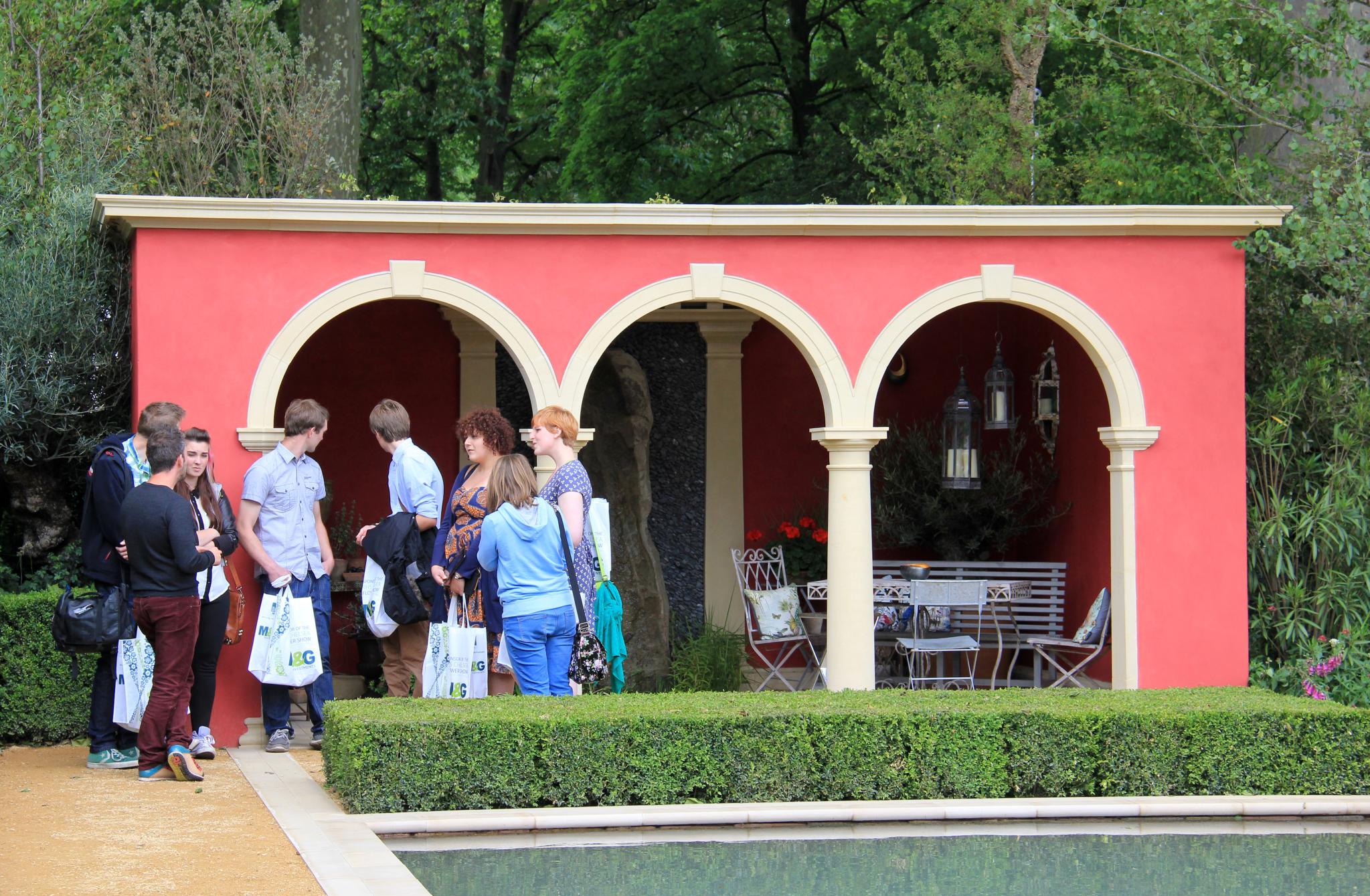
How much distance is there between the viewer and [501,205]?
28.7 ft

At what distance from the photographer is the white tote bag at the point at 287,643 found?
7.71 meters

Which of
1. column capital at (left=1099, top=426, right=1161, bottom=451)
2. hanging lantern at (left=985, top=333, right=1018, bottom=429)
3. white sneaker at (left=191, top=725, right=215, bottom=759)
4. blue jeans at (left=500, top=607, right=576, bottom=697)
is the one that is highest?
hanging lantern at (left=985, top=333, right=1018, bottom=429)

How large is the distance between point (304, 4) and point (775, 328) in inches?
240

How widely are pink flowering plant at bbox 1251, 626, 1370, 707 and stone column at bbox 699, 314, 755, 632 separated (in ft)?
12.6

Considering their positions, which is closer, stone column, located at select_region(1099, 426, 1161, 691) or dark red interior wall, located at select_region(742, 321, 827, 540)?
stone column, located at select_region(1099, 426, 1161, 691)

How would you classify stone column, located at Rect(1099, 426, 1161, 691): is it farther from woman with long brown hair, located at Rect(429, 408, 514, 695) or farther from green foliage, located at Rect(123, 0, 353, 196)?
green foliage, located at Rect(123, 0, 353, 196)

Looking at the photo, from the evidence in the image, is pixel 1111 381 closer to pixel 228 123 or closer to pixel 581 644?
pixel 581 644

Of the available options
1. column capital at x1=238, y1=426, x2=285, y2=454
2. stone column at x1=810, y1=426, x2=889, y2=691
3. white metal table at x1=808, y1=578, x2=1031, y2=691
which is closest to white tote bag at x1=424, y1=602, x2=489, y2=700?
column capital at x1=238, y1=426, x2=285, y2=454

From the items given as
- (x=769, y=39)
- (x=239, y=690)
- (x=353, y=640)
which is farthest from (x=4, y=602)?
(x=769, y=39)

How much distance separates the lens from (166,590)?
6.73 meters

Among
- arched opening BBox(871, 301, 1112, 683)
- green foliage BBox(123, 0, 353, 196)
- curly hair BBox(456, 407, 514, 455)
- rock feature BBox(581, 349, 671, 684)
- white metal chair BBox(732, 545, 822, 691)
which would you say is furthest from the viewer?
green foliage BBox(123, 0, 353, 196)

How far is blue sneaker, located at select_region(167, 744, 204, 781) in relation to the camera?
22.3ft

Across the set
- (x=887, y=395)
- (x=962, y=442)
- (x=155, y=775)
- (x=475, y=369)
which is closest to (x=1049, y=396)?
(x=962, y=442)

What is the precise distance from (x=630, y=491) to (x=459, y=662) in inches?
127
